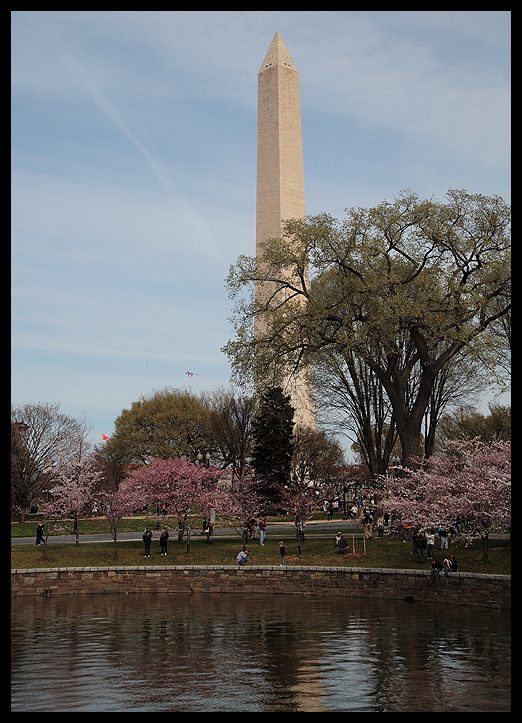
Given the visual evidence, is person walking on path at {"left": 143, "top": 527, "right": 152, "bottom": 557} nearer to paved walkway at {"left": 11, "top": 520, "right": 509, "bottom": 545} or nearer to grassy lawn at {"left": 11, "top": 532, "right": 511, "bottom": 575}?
grassy lawn at {"left": 11, "top": 532, "right": 511, "bottom": 575}

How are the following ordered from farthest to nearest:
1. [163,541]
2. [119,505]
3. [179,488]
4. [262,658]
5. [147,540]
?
[179,488] < [119,505] < [163,541] < [147,540] < [262,658]

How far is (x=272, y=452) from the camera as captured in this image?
38875mm

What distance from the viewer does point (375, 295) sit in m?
29.0

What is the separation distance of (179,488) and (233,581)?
7441mm

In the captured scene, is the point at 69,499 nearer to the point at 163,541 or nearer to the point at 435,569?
the point at 163,541

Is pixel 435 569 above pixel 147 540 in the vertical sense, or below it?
above

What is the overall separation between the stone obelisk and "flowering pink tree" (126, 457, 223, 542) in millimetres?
19057

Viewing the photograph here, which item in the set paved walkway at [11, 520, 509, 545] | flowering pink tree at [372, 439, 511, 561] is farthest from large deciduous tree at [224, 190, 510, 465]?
paved walkway at [11, 520, 509, 545]

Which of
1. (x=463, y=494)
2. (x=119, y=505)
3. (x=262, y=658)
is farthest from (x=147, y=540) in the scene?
(x=262, y=658)

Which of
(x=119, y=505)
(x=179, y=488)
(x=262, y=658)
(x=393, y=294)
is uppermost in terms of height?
(x=393, y=294)

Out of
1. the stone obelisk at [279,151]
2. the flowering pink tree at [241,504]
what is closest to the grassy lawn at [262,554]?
the flowering pink tree at [241,504]

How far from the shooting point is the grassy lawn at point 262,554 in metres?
26.3

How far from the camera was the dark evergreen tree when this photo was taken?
37.4 metres

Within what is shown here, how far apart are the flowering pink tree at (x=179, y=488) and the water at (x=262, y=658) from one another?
9.42 meters
